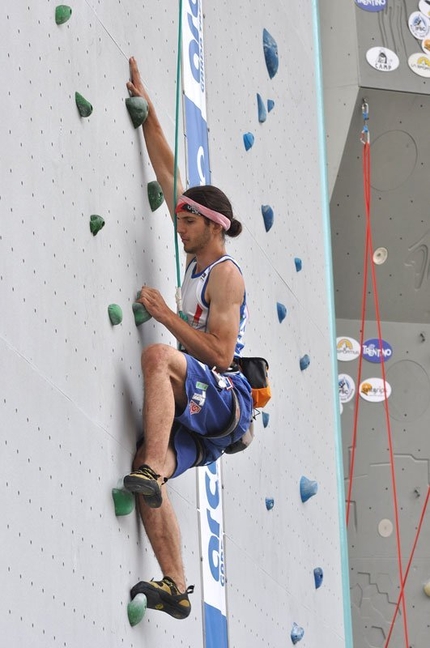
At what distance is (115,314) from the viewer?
3840 mm

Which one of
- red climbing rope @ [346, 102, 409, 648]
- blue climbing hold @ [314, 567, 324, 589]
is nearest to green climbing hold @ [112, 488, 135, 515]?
blue climbing hold @ [314, 567, 324, 589]

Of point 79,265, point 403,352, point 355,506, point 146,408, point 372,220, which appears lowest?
point 355,506

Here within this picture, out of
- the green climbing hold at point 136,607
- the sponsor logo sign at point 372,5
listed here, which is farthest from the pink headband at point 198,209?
the sponsor logo sign at point 372,5

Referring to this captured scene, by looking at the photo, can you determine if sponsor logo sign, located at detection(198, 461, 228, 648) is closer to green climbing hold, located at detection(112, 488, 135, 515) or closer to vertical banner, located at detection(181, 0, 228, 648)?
vertical banner, located at detection(181, 0, 228, 648)

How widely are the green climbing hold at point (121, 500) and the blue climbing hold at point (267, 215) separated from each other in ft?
7.93

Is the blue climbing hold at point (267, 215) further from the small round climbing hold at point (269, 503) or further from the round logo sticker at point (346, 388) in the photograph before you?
→ the round logo sticker at point (346, 388)

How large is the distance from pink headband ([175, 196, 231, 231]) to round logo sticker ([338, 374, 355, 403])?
521cm

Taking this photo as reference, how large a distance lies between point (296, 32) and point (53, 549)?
4315 mm

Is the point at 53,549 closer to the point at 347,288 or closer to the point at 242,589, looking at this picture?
the point at 242,589

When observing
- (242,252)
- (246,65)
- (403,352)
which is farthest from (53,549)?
(403,352)

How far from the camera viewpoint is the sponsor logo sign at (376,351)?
9484 millimetres

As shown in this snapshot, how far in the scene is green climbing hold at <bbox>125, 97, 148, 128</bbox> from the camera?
13.9 ft

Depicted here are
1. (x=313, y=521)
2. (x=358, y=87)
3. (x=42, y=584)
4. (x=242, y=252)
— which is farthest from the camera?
(x=358, y=87)

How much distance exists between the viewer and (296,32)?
23.0 ft
